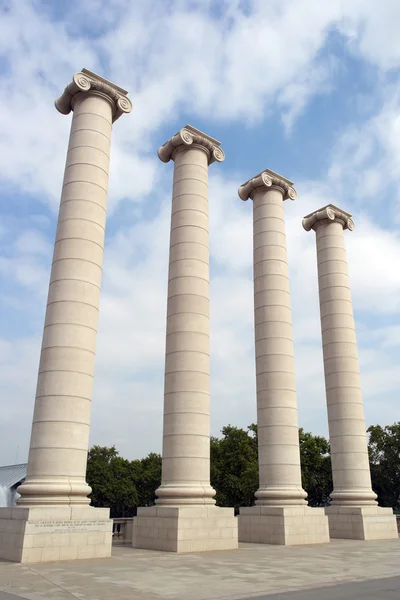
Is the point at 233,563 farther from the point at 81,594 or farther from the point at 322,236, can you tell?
the point at 322,236

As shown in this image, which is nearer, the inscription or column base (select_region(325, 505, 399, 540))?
the inscription

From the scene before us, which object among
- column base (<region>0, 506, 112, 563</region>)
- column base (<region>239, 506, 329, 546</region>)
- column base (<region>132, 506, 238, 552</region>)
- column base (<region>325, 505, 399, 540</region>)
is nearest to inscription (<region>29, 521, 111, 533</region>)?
column base (<region>0, 506, 112, 563</region>)

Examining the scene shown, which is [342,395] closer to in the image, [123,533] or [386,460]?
[123,533]

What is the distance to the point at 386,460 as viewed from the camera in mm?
134375

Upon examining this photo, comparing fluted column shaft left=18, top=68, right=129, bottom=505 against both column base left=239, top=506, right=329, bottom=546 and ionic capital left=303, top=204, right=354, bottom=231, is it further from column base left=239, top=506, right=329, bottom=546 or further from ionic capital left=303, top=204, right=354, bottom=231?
ionic capital left=303, top=204, right=354, bottom=231

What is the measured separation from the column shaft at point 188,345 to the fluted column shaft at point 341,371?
2386 centimetres

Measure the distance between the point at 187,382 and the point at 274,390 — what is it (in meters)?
14.3

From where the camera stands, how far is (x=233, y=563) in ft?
124

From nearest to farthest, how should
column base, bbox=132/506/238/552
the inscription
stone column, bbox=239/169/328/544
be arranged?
the inscription, column base, bbox=132/506/238/552, stone column, bbox=239/169/328/544

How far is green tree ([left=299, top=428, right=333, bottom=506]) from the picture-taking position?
438ft

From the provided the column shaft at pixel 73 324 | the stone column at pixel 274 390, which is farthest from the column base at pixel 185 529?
the column shaft at pixel 73 324

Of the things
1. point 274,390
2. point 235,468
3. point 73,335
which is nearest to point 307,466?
point 235,468

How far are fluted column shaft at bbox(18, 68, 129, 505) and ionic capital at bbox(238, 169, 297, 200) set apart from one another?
24.8 m

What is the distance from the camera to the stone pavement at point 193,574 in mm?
25359
